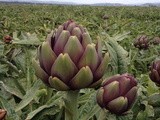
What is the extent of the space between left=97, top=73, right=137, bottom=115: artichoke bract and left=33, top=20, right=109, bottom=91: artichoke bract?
Answer: 0.10 ft

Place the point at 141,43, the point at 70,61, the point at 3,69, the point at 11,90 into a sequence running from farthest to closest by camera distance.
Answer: the point at 141,43 → the point at 3,69 → the point at 11,90 → the point at 70,61

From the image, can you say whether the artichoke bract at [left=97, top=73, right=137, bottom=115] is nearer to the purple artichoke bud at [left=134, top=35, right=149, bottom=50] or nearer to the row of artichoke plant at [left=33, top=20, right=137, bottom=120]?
the row of artichoke plant at [left=33, top=20, right=137, bottom=120]

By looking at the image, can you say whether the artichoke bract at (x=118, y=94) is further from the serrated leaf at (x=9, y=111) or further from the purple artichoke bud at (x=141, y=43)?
the purple artichoke bud at (x=141, y=43)

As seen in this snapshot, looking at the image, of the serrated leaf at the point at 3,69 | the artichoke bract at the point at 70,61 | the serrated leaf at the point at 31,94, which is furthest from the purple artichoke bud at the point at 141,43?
the artichoke bract at the point at 70,61

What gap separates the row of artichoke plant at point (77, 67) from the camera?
23.8 inches

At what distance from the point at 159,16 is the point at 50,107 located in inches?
668

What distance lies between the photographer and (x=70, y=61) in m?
0.60

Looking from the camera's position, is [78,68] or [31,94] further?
[31,94]

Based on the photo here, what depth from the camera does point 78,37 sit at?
63 cm

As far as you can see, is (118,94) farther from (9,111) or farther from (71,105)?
(9,111)

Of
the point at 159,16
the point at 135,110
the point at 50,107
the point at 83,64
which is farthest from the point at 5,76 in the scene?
the point at 159,16

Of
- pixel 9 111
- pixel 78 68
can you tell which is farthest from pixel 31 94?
pixel 78 68

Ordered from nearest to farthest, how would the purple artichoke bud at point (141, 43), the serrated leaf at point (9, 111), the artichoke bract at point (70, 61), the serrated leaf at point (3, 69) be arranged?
the artichoke bract at point (70, 61) < the serrated leaf at point (9, 111) < the serrated leaf at point (3, 69) < the purple artichoke bud at point (141, 43)

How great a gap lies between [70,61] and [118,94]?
0.11 m
